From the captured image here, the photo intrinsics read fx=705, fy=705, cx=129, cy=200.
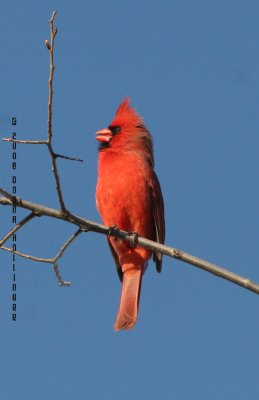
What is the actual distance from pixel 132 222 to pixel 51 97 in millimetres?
2511

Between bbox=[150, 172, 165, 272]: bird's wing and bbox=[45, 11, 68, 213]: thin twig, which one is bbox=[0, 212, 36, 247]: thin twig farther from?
bbox=[150, 172, 165, 272]: bird's wing

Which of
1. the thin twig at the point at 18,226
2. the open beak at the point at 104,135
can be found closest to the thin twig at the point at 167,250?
the thin twig at the point at 18,226

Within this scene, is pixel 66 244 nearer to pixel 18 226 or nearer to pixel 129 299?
pixel 18 226

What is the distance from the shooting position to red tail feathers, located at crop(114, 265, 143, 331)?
205 inches

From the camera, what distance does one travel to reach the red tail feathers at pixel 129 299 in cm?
522

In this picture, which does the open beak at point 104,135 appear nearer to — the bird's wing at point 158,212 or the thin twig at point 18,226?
the bird's wing at point 158,212

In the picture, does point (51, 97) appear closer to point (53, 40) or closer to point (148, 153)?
point (53, 40)

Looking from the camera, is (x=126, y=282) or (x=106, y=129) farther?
(x=106, y=129)

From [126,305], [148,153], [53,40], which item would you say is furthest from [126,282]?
[53,40]

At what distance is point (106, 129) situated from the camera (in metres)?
6.08

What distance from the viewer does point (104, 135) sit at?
601 centimetres

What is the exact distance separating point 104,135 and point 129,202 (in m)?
0.94

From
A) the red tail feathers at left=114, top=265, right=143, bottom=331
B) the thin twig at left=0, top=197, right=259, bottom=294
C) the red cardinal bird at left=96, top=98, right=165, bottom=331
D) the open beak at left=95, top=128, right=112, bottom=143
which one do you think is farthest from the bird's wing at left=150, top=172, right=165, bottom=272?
the thin twig at left=0, top=197, right=259, bottom=294

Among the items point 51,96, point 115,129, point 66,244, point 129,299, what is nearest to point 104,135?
point 115,129
